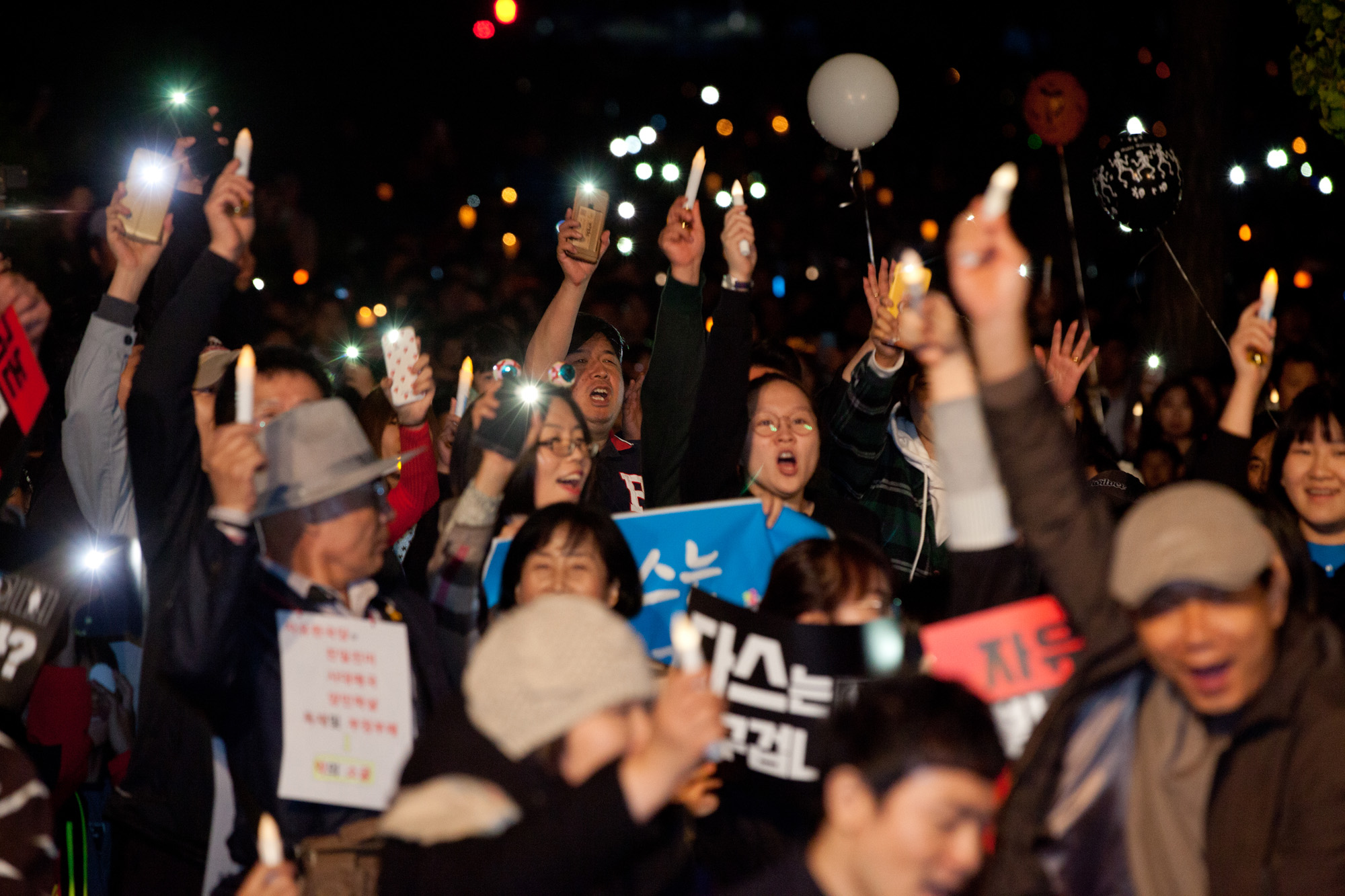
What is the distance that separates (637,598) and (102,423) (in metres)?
1.58

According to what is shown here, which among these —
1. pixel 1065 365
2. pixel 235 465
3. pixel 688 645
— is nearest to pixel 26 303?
pixel 235 465

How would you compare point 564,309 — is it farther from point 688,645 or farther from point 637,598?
point 688,645

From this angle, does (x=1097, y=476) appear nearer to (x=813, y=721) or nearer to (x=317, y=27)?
(x=813, y=721)

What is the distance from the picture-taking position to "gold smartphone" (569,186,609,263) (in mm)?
5238

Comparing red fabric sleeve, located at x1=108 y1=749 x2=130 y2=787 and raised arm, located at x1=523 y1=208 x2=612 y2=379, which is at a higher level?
raised arm, located at x1=523 y1=208 x2=612 y2=379

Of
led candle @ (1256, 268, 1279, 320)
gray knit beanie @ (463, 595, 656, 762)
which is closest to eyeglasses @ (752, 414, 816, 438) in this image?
led candle @ (1256, 268, 1279, 320)

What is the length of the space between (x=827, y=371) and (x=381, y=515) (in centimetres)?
677

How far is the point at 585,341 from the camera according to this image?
5500 millimetres

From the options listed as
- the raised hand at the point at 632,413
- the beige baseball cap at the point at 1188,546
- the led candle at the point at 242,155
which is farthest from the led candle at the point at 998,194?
the raised hand at the point at 632,413

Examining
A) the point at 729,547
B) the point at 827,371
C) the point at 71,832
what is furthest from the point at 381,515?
the point at 827,371

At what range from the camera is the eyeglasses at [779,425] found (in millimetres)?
4559

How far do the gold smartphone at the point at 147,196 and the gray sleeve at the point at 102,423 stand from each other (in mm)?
242

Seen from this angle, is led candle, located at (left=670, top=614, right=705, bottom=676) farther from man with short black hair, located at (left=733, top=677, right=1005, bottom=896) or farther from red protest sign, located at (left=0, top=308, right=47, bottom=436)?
red protest sign, located at (left=0, top=308, right=47, bottom=436)

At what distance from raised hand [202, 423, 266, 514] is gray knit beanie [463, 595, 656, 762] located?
87 centimetres
